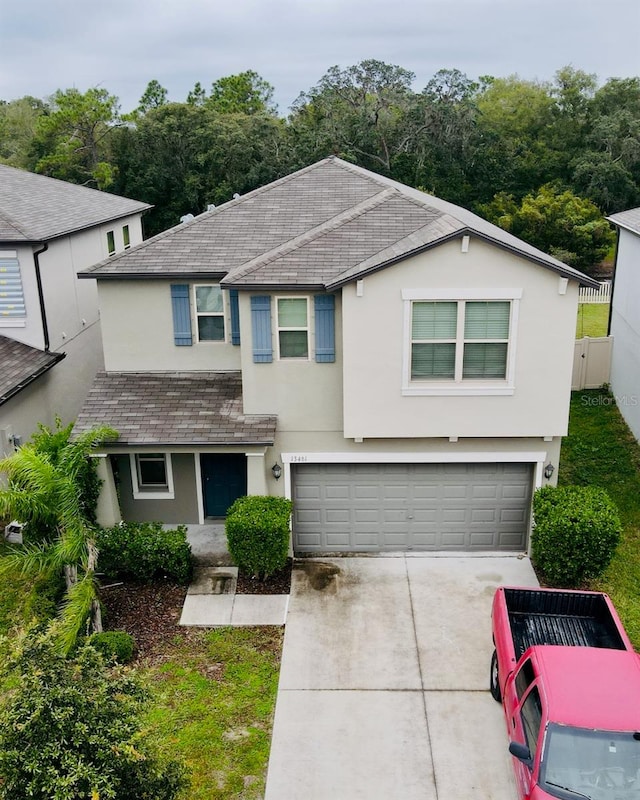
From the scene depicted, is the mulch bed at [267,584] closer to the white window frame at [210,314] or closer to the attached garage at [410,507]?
the attached garage at [410,507]

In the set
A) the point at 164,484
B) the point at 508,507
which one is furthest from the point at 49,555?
the point at 508,507

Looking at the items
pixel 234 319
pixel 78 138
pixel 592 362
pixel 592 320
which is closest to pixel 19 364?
pixel 234 319

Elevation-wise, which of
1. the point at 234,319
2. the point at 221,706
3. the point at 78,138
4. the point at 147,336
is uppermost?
the point at 78,138

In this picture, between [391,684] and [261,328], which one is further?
[261,328]

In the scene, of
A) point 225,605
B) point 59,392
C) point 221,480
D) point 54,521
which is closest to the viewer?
point 54,521

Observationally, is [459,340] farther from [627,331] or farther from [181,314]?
[627,331]

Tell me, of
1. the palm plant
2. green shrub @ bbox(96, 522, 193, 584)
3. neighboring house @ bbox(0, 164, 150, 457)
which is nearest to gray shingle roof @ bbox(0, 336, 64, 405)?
neighboring house @ bbox(0, 164, 150, 457)

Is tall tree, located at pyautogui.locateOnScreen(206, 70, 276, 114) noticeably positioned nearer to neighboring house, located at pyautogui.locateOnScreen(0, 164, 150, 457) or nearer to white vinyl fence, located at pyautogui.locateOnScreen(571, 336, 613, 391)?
neighboring house, located at pyautogui.locateOnScreen(0, 164, 150, 457)
